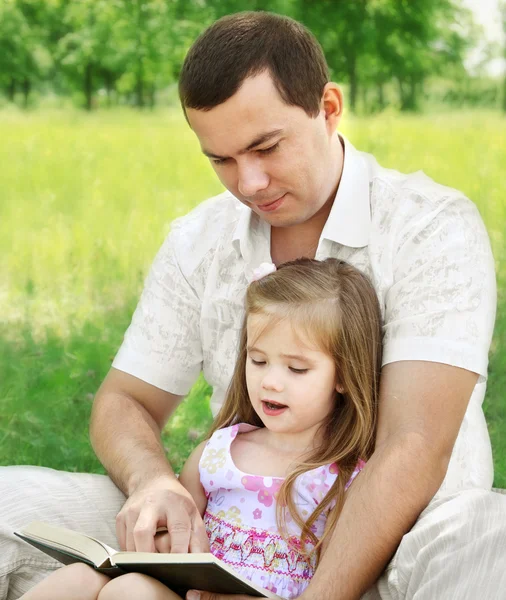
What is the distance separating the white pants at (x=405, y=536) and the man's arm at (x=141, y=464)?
0.12 m

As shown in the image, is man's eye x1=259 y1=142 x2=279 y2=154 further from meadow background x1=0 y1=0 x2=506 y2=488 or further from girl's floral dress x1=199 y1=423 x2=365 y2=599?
meadow background x1=0 y1=0 x2=506 y2=488

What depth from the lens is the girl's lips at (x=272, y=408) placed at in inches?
107

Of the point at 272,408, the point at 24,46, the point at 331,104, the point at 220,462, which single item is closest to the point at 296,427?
the point at 272,408

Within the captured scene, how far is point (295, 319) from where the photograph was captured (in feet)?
8.93

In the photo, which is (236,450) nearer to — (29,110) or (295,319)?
(295,319)

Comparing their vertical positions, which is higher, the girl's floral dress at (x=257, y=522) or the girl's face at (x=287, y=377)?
the girl's face at (x=287, y=377)

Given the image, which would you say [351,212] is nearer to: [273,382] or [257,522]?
[273,382]

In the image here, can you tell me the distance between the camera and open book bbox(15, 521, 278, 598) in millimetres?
2232

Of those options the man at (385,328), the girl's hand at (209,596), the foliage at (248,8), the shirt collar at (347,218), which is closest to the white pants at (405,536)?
the man at (385,328)

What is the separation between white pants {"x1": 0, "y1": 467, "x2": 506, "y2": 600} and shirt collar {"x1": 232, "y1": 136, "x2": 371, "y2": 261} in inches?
31.6

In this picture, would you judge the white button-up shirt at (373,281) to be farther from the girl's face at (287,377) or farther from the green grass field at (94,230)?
the green grass field at (94,230)

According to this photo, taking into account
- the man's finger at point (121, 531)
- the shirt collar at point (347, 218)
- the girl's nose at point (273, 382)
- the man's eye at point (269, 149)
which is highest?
the man's eye at point (269, 149)

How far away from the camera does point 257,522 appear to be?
270 cm

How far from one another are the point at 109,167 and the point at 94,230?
5.86 ft
